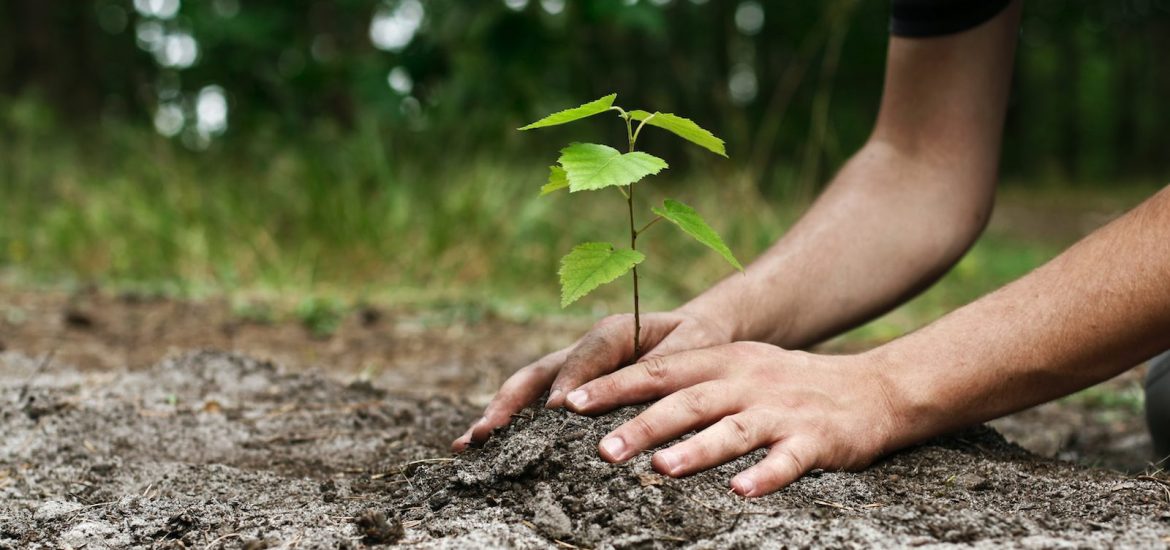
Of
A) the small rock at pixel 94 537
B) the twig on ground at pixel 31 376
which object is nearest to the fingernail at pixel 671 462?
the small rock at pixel 94 537

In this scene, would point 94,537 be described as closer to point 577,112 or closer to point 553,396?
point 553,396

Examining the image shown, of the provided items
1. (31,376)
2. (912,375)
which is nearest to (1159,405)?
(912,375)

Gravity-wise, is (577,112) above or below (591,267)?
above

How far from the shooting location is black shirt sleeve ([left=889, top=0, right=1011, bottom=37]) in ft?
6.18

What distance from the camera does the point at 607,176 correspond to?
3.90 ft

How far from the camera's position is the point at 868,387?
1.41 meters

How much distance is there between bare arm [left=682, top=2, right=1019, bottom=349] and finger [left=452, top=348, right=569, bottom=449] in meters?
0.46

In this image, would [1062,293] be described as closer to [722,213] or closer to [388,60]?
[722,213]

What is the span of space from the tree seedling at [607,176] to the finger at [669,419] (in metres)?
0.20

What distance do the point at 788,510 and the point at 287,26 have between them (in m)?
4.54

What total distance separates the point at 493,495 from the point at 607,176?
501 millimetres

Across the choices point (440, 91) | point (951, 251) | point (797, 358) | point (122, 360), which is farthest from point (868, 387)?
point (440, 91)

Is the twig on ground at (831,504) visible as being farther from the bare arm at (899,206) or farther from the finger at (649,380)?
the bare arm at (899,206)

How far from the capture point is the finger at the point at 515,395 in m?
1.54
